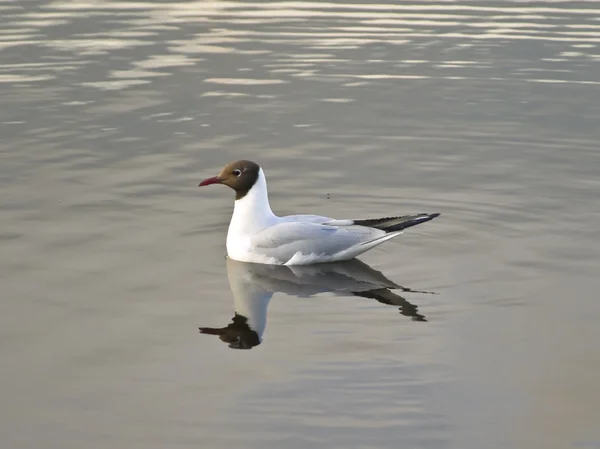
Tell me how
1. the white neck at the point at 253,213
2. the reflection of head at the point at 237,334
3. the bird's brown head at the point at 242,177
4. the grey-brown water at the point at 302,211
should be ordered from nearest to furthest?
1. the grey-brown water at the point at 302,211
2. the reflection of head at the point at 237,334
3. the white neck at the point at 253,213
4. the bird's brown head at the point at 242,177

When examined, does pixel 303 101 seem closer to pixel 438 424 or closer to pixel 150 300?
pixel 150 300

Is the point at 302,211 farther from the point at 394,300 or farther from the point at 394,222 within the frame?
the point at 394,300

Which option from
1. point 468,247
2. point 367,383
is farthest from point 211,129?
point 367,383

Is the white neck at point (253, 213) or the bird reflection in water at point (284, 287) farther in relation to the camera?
the white neck at point (253, 213)

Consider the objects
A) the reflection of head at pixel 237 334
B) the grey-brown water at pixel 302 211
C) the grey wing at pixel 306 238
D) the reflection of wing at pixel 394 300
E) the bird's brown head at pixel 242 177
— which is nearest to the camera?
the grey-brown water at pixel 302 211

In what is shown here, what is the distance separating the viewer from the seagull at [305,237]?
1341 cm

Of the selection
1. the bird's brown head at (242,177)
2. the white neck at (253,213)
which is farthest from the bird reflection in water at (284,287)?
the bird's brown head at (242,177)

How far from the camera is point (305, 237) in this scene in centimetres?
1339

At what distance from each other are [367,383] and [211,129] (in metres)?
10.6

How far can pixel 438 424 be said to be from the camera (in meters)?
8.98

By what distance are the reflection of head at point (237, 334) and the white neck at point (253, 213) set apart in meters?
2.24

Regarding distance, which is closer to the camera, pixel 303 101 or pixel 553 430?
pixel 553 430

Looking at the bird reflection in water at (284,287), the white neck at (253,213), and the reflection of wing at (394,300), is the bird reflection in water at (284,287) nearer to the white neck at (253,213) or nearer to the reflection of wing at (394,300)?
the reflection of wing at (394,300)

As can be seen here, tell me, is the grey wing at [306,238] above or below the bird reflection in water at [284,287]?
above
